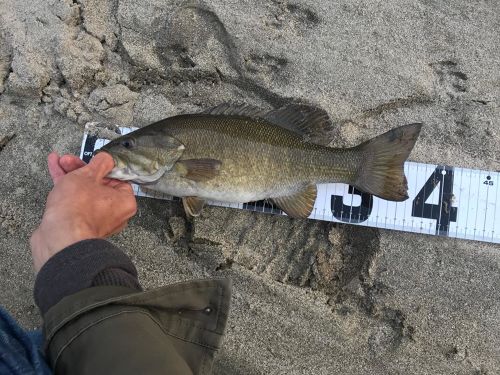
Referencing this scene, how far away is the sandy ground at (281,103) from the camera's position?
10.5 ft

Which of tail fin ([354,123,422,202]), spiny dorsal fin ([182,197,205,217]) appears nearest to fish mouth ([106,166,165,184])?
spiny dorsal fin ([182,197,205,217])

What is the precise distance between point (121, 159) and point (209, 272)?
104cm

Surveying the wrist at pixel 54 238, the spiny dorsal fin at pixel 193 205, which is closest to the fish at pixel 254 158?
the spiny dorsal fin at pixel 193 205

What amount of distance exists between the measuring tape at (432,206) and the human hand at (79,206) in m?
0.59

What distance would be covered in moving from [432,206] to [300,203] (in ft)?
3.33

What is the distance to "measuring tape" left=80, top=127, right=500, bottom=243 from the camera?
336 cm

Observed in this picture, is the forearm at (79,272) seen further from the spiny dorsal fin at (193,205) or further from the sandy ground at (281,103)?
the sandy ground at (281,103)

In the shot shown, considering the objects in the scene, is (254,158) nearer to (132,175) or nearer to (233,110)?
(233,110)

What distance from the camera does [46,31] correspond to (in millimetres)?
3627

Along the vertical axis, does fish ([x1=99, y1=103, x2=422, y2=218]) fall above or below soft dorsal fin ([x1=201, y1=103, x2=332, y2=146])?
below

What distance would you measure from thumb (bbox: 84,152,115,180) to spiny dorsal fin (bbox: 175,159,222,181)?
0.45 metres

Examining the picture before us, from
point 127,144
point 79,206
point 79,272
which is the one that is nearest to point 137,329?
point 79,272

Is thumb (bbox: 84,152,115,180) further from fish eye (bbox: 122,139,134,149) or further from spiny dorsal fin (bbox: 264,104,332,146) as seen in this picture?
spiny dorsal fin (bbox: 264,104,332,146)

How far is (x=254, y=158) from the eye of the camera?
3.18 m
